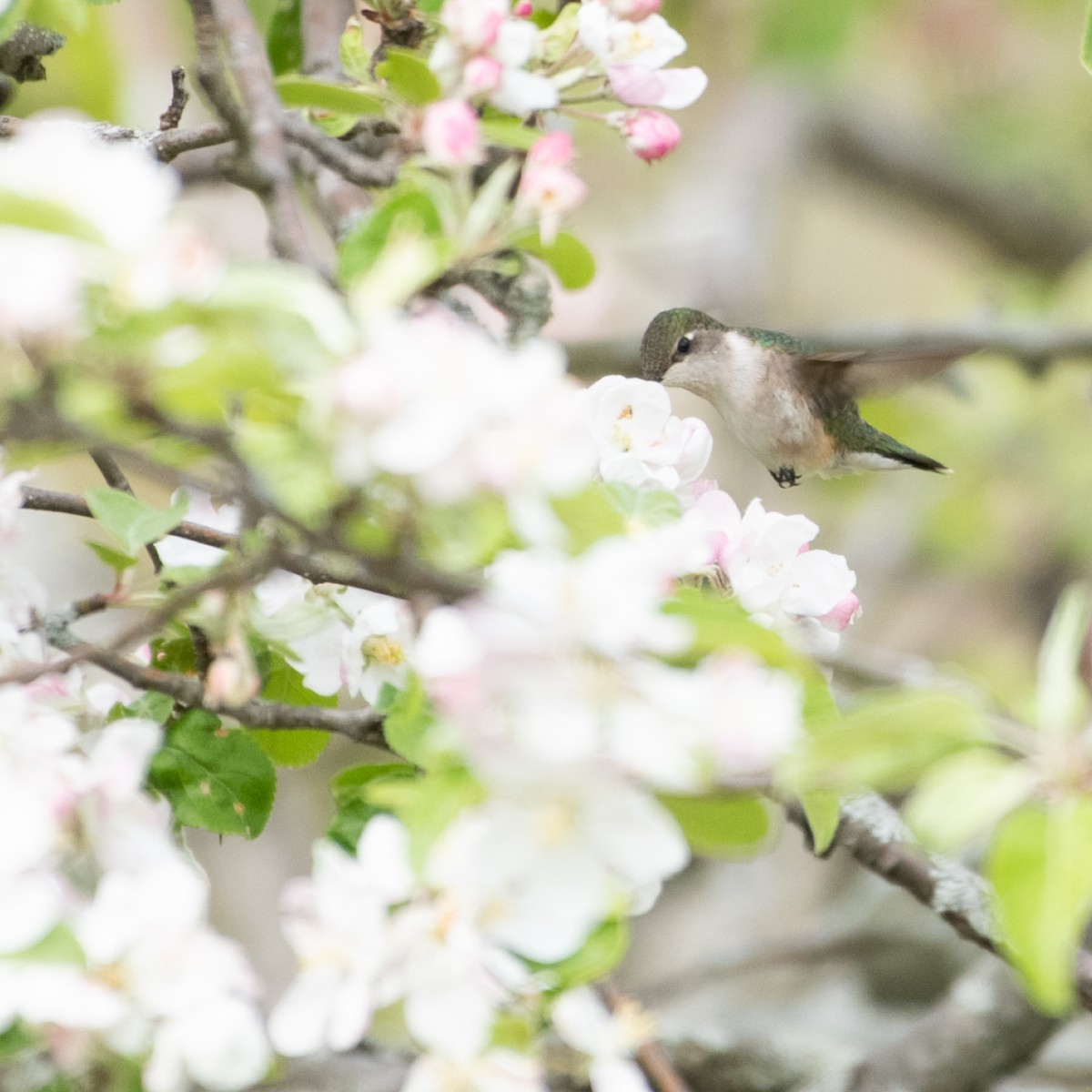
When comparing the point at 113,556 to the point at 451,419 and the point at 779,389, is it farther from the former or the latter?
the point at 779,389

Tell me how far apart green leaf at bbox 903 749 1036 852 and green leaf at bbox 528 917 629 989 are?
119 millimetres

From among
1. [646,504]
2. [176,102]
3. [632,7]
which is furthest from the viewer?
[176,102]

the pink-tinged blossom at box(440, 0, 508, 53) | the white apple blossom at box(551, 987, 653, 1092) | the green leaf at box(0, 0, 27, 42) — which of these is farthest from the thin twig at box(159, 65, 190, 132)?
the white apple blossom at box(551, 987, 653, 1092)

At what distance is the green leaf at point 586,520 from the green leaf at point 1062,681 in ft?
0.51

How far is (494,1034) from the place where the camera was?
0.50m

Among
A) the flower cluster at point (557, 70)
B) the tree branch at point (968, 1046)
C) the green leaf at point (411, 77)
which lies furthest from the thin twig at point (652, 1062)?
the tree branch at point (968, 1046)

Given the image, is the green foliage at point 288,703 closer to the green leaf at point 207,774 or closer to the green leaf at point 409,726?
the green leaf at point 207,774

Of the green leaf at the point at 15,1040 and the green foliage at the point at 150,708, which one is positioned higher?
the green leaf at the point at 15,1040

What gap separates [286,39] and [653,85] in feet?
1.89

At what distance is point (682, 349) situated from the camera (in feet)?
4.48

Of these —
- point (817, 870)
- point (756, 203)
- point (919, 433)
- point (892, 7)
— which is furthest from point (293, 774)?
point (892, 7)

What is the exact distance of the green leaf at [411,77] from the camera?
699mm

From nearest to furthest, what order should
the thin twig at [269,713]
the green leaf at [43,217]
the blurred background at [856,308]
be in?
the green leaf at [43,217] → the thin twig at [269,713] → the blurred background at [856,308]

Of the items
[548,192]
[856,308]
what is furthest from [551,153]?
[856,308]
